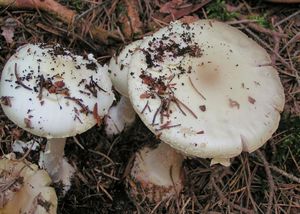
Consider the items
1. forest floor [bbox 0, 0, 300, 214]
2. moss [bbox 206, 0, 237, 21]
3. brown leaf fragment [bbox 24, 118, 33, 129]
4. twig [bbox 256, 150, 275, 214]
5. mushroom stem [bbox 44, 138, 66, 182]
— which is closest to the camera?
brown leaf fragment [bbox 24, 118, 33, 129]

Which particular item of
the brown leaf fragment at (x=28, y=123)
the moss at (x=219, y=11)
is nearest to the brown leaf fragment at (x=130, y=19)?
the moss at (x=219, y=11)

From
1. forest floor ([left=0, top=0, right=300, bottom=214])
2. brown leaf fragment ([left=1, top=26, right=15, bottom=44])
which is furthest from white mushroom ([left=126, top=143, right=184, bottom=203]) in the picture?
brown leaf fragment ([left=1, top=26, right=15, bottom=44])

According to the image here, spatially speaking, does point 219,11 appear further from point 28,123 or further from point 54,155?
point 28,123

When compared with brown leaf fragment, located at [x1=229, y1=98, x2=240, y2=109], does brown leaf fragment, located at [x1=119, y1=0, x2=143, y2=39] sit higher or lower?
lower

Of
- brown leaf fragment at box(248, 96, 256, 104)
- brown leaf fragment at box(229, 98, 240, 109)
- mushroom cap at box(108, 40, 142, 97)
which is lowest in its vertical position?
mushroom cap at box(108, 40, 142, 97)

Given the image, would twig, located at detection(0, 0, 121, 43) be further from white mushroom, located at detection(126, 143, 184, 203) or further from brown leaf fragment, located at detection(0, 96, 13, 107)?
brown leaf fragment, located at detection(0, 96, 13, 107)

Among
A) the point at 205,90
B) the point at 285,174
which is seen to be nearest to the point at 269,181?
the point at 285,174

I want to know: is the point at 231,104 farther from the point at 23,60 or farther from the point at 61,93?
the point at 23,60
